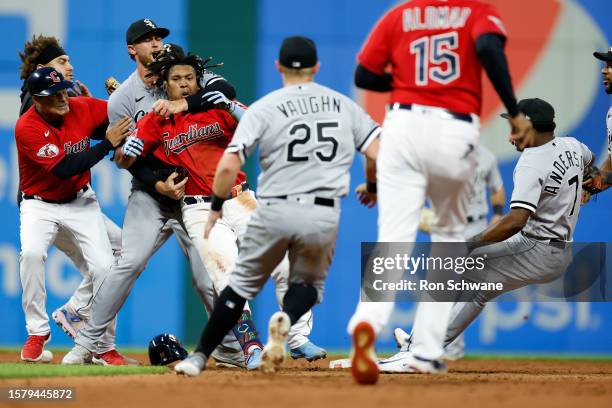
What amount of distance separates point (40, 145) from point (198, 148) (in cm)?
119

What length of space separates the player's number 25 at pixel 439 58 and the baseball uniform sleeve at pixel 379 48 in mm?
187

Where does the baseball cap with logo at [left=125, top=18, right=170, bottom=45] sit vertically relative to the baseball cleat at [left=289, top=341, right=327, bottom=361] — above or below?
above

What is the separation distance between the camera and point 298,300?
5.70 meters

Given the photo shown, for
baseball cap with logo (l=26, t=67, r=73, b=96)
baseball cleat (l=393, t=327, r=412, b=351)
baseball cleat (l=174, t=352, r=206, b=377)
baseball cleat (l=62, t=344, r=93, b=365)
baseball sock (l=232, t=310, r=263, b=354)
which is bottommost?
baseball cleat (l=62, t=344, r=93, b=365)

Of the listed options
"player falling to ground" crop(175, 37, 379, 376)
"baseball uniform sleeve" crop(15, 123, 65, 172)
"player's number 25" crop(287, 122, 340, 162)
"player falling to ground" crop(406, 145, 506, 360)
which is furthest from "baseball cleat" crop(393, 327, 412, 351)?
"baseball uniform sleeve" crop(15, 123, 65, 172)

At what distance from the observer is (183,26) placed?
34.2 feet

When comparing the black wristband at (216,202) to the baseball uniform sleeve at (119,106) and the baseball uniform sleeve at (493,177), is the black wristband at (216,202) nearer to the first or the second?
the baseball uniform sleeve at (119,106)

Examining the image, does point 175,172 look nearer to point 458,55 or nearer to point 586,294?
point 458,55

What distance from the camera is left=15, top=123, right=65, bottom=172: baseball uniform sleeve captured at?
7.23 metres

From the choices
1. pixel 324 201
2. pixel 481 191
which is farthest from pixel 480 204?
pixel 324 201

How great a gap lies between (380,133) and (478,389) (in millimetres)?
1501

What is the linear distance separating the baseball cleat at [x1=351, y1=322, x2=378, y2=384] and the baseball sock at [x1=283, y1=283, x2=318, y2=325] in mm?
569

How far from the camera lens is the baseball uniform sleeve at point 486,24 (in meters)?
5.33

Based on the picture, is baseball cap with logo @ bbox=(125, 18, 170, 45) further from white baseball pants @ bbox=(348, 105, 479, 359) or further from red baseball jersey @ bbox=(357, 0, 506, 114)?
white baseball pants @ bbox=(348, 105, 479, 359)
